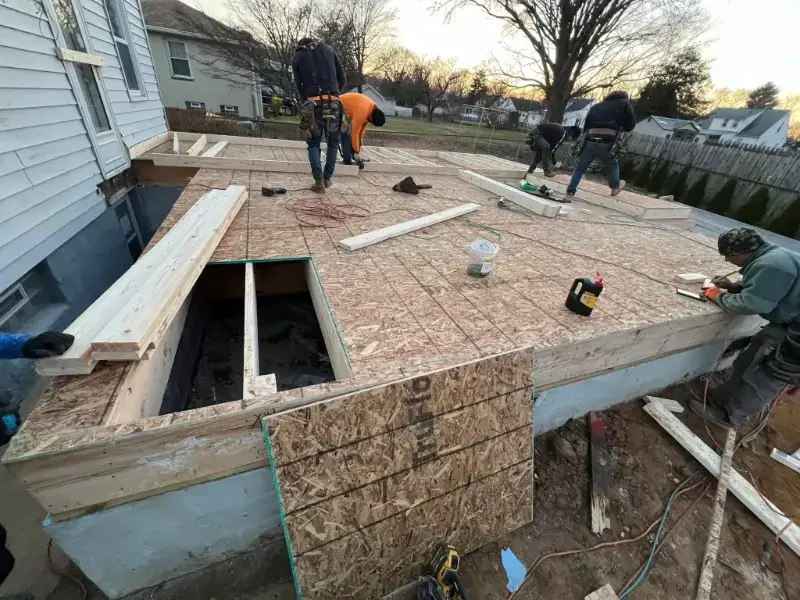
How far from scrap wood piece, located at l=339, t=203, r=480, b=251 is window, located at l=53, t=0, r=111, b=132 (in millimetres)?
3920

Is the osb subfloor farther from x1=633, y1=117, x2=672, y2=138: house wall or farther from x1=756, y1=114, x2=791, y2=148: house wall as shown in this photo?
x1=756, y1=114, x2=791, y2=148: house wall

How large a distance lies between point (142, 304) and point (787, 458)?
4885 millimetres

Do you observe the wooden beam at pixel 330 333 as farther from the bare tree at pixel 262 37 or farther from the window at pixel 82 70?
the bare tree at pixel 262 37

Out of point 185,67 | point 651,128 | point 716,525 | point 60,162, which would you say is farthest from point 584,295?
point 651,128

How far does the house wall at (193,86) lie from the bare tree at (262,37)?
958mm

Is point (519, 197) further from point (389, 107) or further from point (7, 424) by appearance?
point (389, 107)

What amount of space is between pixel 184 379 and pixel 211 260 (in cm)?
112

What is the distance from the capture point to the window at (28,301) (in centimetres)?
293

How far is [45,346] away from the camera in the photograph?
1.53 m

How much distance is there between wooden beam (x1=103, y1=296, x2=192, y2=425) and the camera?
1.57 metres

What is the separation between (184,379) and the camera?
10.0 ft

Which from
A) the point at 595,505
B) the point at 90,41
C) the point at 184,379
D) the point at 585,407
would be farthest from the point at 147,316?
the point at 90,41

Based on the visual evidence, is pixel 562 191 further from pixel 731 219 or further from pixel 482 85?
pixel 482 85

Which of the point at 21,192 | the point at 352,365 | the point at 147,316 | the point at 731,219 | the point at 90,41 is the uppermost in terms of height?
the point at 90,41
